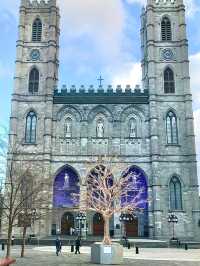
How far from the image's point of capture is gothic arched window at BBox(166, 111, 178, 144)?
4712 centimetres

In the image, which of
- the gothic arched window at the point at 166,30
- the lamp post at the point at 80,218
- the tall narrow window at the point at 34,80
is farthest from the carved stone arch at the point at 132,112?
the lamp post at the point at 80,218

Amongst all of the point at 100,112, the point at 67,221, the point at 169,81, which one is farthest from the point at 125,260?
the point at 169,81

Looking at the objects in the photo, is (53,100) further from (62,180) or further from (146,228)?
(146,228)

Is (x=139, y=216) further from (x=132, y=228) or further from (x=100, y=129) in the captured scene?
(x=100, y=129)

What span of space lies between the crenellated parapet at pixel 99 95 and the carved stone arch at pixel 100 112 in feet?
2.59

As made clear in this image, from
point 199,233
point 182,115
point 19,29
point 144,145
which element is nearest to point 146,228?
point 199,233

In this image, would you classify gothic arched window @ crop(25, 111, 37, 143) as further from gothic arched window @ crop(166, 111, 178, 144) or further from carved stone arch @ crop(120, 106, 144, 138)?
gothic arched window @ crop(166, 111, 178, 144)

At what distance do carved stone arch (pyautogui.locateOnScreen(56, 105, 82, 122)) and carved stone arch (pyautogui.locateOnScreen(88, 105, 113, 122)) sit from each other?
138 centimetres

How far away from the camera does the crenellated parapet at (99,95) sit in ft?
159

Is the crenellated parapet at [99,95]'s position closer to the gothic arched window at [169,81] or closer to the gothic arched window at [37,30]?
the gothic arched window at [169,81]

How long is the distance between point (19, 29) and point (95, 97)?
14016 mm

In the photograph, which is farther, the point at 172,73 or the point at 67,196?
the point at 172,73

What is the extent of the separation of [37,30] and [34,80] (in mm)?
7276

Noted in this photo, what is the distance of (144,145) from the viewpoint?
46.7m
